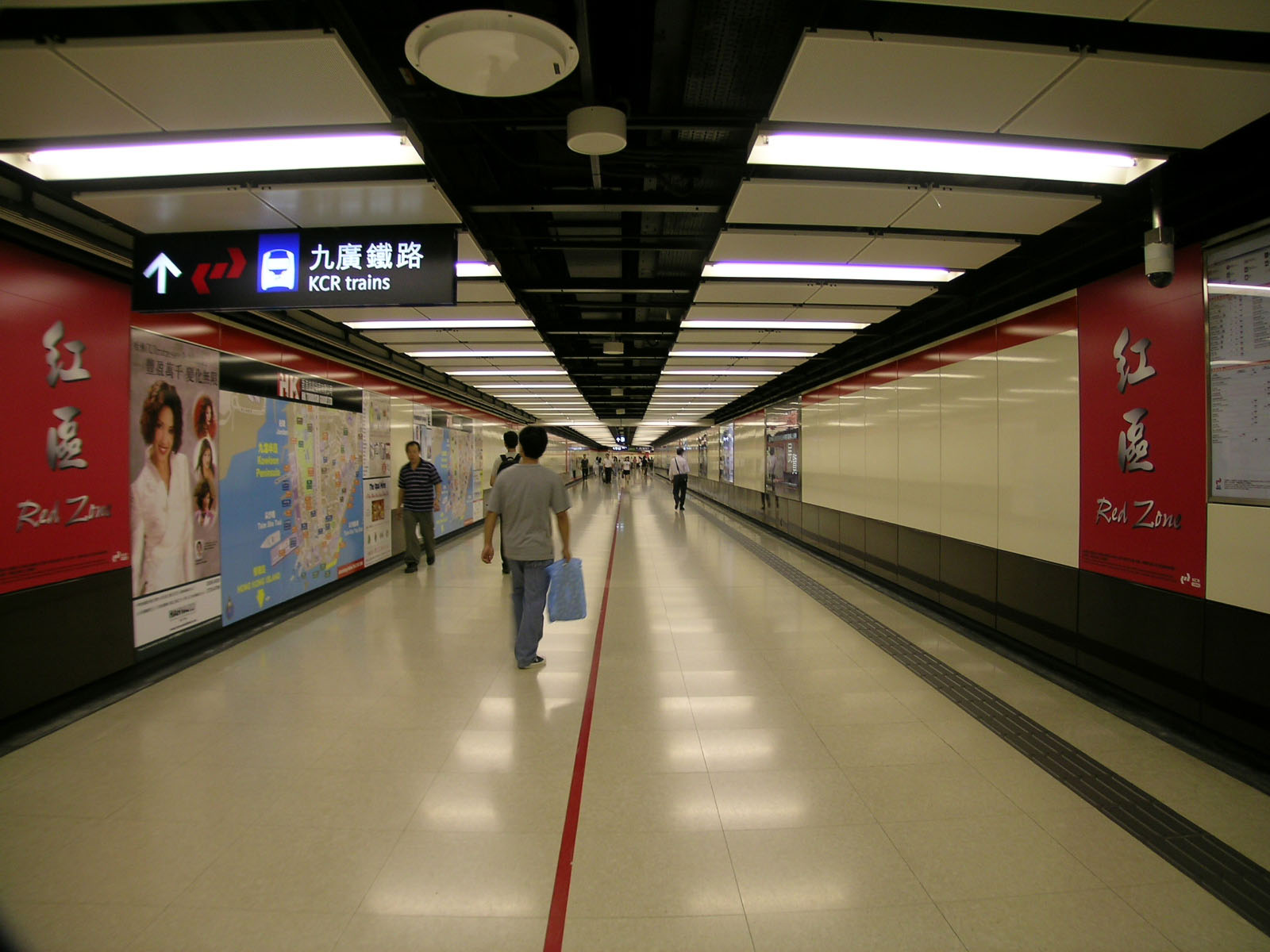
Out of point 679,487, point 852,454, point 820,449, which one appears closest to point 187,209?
point 852,454

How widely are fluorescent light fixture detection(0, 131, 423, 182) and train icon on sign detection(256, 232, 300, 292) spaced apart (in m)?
0.53

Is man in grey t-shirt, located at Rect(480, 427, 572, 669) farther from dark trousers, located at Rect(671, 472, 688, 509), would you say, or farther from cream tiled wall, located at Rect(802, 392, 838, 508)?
dark trousers, located at Rect(671, 472, 688, 509)

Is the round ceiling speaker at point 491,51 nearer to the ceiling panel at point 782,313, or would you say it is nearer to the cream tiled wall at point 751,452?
the ceiling panel at point 782,313

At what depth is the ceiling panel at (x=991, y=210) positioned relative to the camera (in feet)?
9.97

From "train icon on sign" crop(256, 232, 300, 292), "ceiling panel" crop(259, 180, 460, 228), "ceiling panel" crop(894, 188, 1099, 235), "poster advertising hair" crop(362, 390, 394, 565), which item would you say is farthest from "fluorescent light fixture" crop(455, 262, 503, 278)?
"poster advertising hair" crop(362, 390, 394, 565)

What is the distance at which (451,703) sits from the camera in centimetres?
341

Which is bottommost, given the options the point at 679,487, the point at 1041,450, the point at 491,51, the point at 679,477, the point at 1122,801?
the point at 1122,801

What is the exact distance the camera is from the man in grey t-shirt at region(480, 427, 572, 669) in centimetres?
389

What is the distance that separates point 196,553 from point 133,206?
2.55 m

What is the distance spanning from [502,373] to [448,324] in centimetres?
329

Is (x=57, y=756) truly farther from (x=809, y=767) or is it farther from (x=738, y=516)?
(x=738, y=516)

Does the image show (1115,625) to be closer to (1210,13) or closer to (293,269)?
(1210,13)

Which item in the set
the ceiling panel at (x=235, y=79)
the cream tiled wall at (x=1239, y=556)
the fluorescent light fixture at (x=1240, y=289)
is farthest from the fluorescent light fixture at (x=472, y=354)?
the cream tiled wall at (x=1239, y=556)

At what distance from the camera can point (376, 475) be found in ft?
24.3
